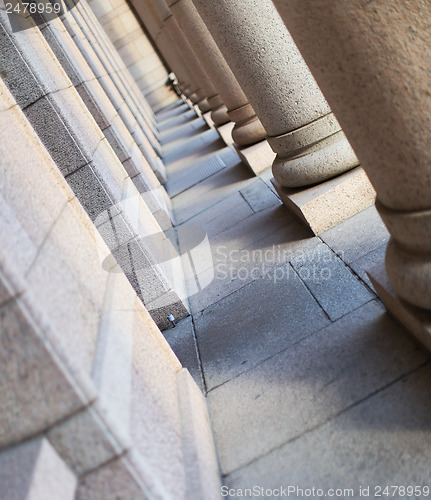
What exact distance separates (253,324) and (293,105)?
2084mm

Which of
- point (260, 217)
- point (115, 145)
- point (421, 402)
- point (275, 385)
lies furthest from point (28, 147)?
point (115, 145)

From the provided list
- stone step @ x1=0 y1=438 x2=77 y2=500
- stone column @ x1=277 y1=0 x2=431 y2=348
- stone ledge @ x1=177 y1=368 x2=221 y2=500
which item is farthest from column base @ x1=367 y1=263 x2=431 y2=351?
stone step @ x1=0 y1=438 x2=77 y2=500

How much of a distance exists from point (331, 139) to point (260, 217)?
4.57ft

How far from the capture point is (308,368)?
9.69 feet

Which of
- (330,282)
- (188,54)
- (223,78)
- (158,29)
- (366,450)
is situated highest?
(158,29)

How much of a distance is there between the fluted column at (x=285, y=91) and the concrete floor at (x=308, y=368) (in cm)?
57

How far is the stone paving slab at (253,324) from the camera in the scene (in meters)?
3.33

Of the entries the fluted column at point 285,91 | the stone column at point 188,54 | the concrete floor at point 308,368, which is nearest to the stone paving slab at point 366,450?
the concrete floor at point 308,368

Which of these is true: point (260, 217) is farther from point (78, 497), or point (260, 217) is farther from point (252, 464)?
point (78, 497)

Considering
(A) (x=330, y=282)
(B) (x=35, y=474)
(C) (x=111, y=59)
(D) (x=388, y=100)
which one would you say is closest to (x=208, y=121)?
(C) (x=111, y=59)

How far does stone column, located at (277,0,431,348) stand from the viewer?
2.01 m

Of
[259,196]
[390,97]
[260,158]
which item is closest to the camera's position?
[390,97]

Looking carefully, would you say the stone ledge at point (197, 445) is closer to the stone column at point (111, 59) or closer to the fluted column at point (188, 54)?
the stone column at point (111, 59)

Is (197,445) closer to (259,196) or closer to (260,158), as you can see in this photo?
(259,196)
